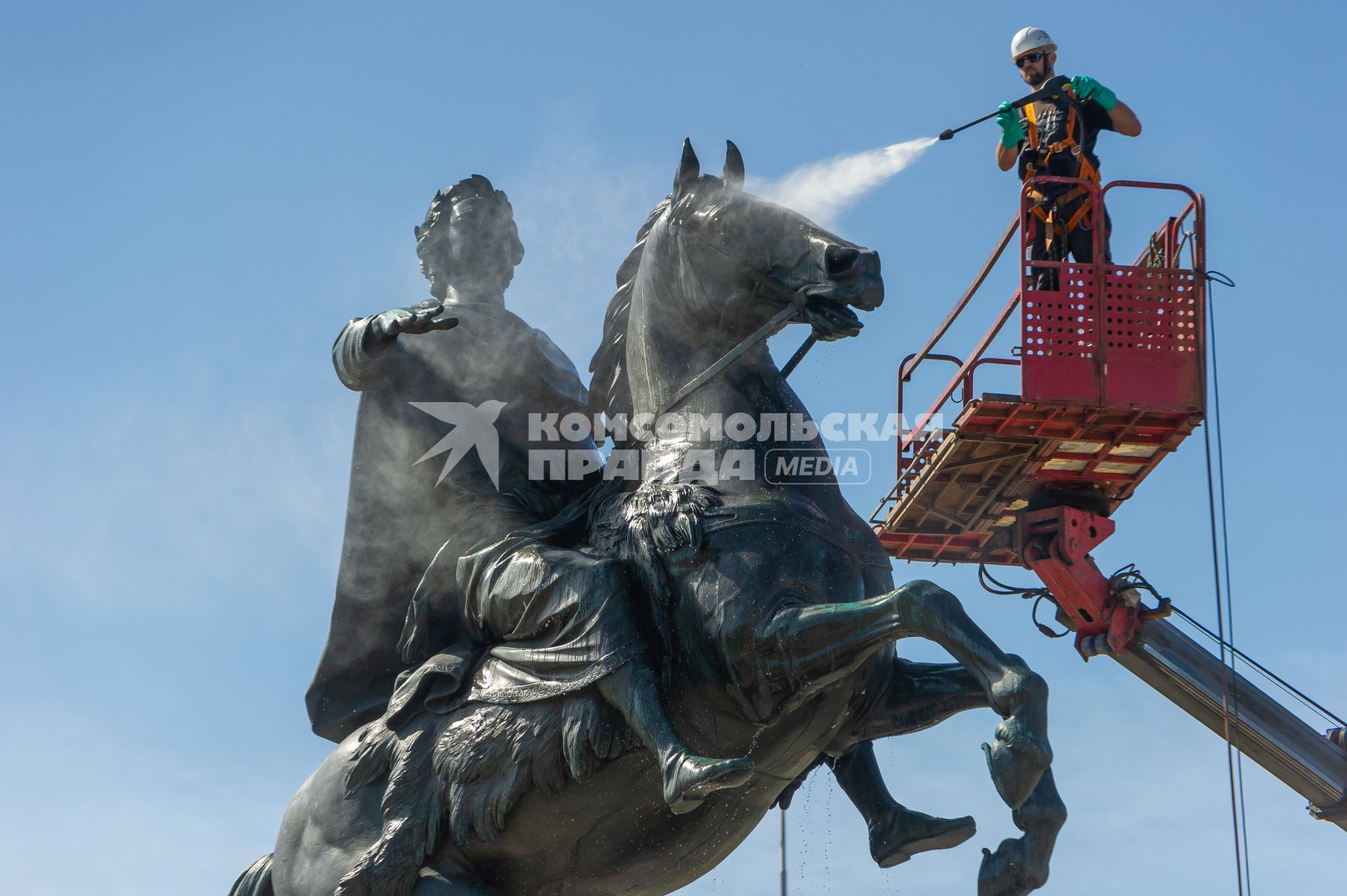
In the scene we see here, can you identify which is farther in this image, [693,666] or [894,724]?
[894,724]

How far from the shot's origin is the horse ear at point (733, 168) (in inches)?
418

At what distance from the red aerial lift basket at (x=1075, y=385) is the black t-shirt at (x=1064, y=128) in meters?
0.18

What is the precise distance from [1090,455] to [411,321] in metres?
10.7

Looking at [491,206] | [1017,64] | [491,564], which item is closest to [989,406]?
[1017,64]

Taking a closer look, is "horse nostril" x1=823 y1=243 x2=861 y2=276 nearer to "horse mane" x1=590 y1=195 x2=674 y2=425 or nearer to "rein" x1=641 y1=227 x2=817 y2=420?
"rein" x1=641 y1=227 x2=817 y2=420

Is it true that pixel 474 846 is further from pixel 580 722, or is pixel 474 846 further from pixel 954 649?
pixel 954 649

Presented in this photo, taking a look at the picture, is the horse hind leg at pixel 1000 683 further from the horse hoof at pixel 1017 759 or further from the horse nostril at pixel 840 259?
the horse nostril at pixel 840 259

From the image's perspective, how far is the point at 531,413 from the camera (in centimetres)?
1138

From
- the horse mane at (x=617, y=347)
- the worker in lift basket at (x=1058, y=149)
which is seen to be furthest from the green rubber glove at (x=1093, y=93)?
the horse mane at (x=617, y=347)

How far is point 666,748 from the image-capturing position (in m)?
9.45

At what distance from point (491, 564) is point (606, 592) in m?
0.78

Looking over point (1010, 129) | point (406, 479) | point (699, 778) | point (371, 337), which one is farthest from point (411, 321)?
point (1010, 129)

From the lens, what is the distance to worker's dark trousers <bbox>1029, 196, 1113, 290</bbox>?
1869 cm

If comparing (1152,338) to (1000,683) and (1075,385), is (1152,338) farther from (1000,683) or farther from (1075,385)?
(1000,683)
